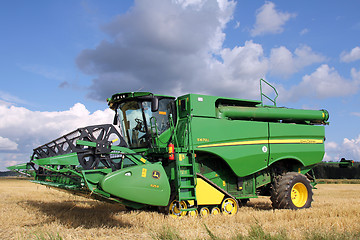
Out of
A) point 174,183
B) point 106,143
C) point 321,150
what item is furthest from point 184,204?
point 321,150

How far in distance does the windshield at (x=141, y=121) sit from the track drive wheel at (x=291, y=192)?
331 cm

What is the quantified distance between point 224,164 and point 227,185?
Answer: 533mm

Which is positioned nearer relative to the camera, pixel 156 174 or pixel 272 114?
pixel 156 174

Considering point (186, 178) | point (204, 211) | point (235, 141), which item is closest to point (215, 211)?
point (204, 211)

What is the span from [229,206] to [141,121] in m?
2.89

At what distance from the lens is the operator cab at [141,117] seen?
25.1 feet

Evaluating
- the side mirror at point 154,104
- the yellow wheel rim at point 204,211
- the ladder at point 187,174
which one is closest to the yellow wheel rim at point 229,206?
the yellow wheel rim at point 204,211

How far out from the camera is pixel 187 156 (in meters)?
7.44

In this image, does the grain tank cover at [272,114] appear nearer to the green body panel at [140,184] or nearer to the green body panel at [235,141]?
the green body panel at [235,141]

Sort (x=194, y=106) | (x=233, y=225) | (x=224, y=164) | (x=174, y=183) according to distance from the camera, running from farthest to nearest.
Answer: (x=224, y=164)
(x=194, y=106)
(x=174, y=183)
(x=233, y=225)

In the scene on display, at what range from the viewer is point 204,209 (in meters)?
7.53

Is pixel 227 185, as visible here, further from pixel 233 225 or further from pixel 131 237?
pixel 131 237

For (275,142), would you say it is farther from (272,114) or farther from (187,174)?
(187,174)

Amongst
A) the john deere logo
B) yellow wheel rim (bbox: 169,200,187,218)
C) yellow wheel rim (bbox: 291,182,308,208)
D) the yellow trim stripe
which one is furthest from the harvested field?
the yellow trim stripe
